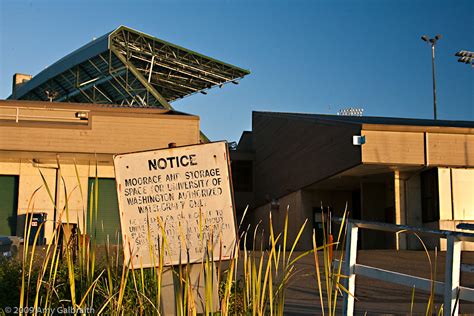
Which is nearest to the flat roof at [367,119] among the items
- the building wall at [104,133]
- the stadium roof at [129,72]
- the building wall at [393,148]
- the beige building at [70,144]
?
the building wall at [393,148]

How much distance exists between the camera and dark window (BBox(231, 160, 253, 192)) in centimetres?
4531

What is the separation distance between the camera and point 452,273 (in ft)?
19.2

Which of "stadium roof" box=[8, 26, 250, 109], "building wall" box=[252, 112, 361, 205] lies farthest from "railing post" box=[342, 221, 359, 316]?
"stadium roof" box=[8, 26, 250, 109]

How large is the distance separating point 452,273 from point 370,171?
25.2 meters

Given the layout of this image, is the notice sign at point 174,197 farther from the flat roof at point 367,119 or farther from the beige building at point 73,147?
the flat roof at point 367,119

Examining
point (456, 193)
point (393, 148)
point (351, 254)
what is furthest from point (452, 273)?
point (456, 193)

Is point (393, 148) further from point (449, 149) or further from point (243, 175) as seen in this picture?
point (243, 175)

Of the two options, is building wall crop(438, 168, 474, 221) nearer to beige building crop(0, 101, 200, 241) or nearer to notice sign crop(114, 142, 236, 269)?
beige building crop(0, 101, 200, 241)

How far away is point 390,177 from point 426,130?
158 inches

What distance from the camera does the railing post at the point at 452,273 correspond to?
19.0 ft

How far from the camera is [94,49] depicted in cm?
5022

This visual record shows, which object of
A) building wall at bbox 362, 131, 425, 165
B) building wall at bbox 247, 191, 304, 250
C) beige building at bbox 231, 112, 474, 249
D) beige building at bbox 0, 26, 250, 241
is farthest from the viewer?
building wall at bbox 247, 191, 304, 250

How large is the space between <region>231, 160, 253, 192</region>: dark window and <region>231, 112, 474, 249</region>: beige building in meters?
1.74

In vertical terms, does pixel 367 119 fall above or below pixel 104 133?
above
